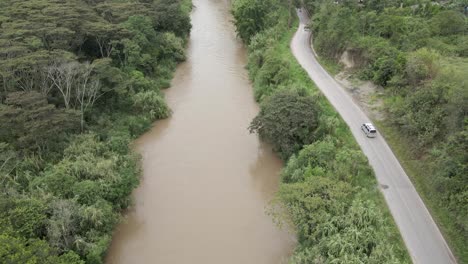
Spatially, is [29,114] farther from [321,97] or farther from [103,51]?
[321,97]

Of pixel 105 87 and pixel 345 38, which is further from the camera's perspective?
pixel 345 38

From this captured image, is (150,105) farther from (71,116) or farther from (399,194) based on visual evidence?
(399,194)

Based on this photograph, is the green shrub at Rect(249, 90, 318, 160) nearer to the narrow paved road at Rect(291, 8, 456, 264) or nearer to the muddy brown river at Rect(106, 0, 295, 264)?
the muddy brown river at Rect(106, 0, 295, 264)

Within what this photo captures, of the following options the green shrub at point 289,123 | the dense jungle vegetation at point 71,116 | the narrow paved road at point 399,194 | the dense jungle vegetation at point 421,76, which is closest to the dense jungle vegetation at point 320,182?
the green shrub at point 289,123

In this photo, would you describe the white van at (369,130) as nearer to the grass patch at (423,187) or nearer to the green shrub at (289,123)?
the grass patch at (423,187)

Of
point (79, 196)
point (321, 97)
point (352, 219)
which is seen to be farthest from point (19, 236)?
point (321, 97)

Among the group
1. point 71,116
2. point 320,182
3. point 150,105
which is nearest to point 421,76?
point 320,182
